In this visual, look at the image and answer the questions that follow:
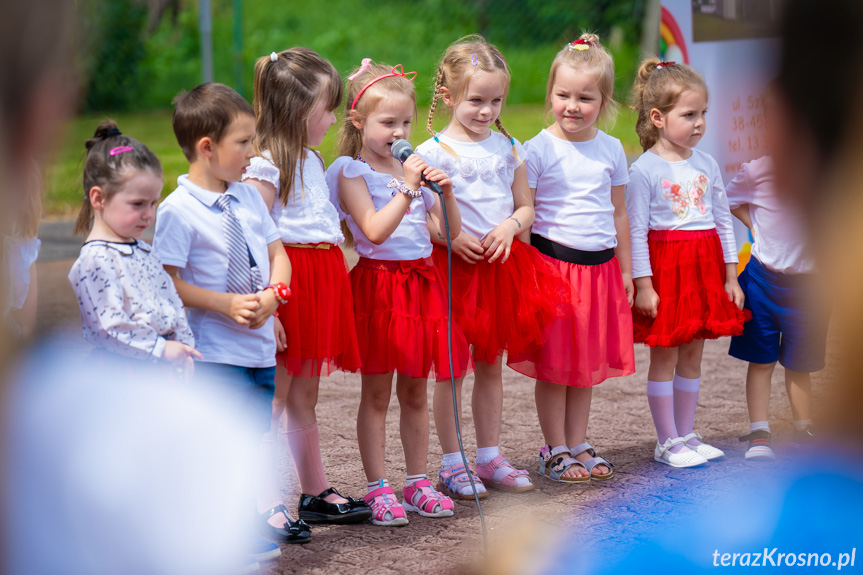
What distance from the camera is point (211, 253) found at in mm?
2309

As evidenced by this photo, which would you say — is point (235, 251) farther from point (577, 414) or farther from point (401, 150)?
point (577, 414)

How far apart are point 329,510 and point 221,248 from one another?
86 centimetres

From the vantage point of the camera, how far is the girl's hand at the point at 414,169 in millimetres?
2445

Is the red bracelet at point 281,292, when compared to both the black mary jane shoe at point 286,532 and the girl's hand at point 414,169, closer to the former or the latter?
the girl's hand at point 414,169

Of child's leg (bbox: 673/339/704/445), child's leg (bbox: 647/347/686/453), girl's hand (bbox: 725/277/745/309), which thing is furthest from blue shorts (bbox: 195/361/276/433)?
girl's hand (bbox: 725/277/745/309)

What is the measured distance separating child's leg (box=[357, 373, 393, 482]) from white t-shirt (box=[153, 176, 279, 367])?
40 cm

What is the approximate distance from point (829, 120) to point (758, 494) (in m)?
0.44

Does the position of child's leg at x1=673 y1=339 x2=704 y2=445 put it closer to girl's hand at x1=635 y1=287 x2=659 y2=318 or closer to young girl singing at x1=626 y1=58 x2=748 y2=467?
young girl singing at x1=626 y1=58 x2=748 y2=467

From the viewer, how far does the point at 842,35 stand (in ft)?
1.66

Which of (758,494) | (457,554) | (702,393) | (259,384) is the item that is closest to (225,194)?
(259,384)

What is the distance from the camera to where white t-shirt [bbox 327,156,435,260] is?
2.68m

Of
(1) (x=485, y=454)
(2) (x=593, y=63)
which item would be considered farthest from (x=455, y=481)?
(2) (x=593, y=63)

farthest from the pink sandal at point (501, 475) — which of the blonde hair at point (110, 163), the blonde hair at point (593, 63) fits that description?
the blonde hair at point (110, 163)

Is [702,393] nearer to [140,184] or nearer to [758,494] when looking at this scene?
[140,184]
